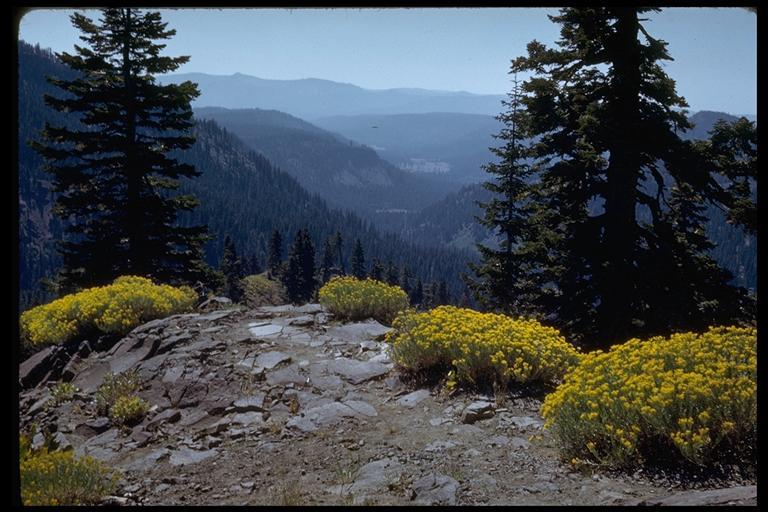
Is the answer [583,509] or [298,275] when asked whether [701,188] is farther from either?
[298,275]

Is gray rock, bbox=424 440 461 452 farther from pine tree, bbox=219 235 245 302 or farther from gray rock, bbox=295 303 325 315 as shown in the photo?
pine tree, bbox=219 235 245 302

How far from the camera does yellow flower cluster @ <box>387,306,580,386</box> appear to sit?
6.50 meters

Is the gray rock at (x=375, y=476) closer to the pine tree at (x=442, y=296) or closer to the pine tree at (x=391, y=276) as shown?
the pine tree at (x=391, y=276)

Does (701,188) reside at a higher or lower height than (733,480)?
higher

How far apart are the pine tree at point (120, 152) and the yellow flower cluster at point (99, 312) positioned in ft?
21.5

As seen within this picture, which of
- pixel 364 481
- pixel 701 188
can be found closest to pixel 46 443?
pixel 364 481

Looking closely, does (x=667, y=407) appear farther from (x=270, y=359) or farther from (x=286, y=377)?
(x=270, y=359)

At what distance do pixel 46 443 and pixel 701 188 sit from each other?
12.0 meters

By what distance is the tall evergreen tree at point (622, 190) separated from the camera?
10977 mm

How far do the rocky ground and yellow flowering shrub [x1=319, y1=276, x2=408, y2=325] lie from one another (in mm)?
723

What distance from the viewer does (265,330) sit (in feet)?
30.4

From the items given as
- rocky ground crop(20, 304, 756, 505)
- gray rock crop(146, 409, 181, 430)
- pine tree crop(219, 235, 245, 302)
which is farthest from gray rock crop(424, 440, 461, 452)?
pine tree crop(219, 235, 245, 302)

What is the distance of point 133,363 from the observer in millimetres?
7961

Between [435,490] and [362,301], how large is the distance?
610cm
